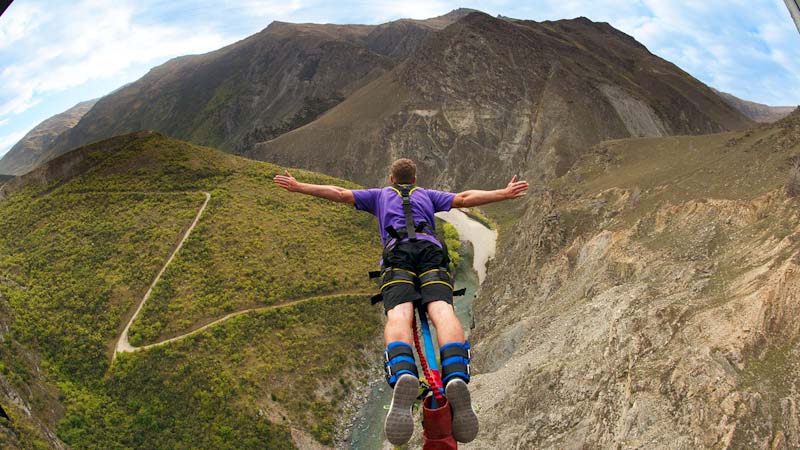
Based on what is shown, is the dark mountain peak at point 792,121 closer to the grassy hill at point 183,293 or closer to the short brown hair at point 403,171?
the grassy hill at point 183,293

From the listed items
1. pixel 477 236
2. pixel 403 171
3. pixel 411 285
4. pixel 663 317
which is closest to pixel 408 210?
pixel 403 171

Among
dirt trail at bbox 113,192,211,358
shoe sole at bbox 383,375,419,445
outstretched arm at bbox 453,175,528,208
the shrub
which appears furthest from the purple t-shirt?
dirt trail at bbox 113,192,211,358

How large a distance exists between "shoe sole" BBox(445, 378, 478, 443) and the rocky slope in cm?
1315

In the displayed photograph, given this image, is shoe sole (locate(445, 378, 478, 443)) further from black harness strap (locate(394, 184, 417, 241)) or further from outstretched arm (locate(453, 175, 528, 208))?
outstretched arm (locate(453, 175, 528, 208))

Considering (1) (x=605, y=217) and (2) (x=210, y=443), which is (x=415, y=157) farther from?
(2) (x=210, y=443)

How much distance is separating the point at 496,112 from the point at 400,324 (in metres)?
86.5

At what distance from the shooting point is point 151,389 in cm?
3278

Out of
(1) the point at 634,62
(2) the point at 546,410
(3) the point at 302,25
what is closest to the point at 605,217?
(2) the point at 546,410

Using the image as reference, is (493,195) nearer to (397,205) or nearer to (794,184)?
(397,205)

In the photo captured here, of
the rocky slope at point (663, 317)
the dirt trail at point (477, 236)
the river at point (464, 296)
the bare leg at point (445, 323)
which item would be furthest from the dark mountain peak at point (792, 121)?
the bare leg at point (445, 323)

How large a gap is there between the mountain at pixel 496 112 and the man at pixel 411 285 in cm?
7152

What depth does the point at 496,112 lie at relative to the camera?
89.2 meters

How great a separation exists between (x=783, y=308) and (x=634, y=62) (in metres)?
102

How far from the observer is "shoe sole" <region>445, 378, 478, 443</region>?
559 cm
